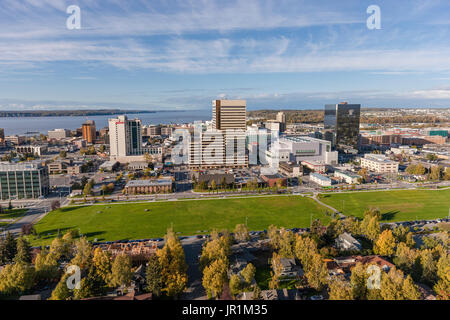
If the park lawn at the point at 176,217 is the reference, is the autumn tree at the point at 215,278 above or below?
above

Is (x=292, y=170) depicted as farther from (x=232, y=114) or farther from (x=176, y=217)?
(x=176, y=217)

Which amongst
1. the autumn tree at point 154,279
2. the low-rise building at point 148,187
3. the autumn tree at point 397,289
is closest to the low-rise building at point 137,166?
the low-rise building at point 148,187

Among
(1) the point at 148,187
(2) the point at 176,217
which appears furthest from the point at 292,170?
(2) the point at 176,217

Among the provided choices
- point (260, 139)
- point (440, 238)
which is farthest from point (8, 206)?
point (260, 139)

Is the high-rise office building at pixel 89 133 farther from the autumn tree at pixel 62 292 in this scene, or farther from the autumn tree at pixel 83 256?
the autumn tree at pixel 62 292

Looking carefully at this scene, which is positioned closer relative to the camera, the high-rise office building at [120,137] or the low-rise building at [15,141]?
the high-rise office building at [120,137]

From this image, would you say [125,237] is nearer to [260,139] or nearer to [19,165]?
[19,165]
